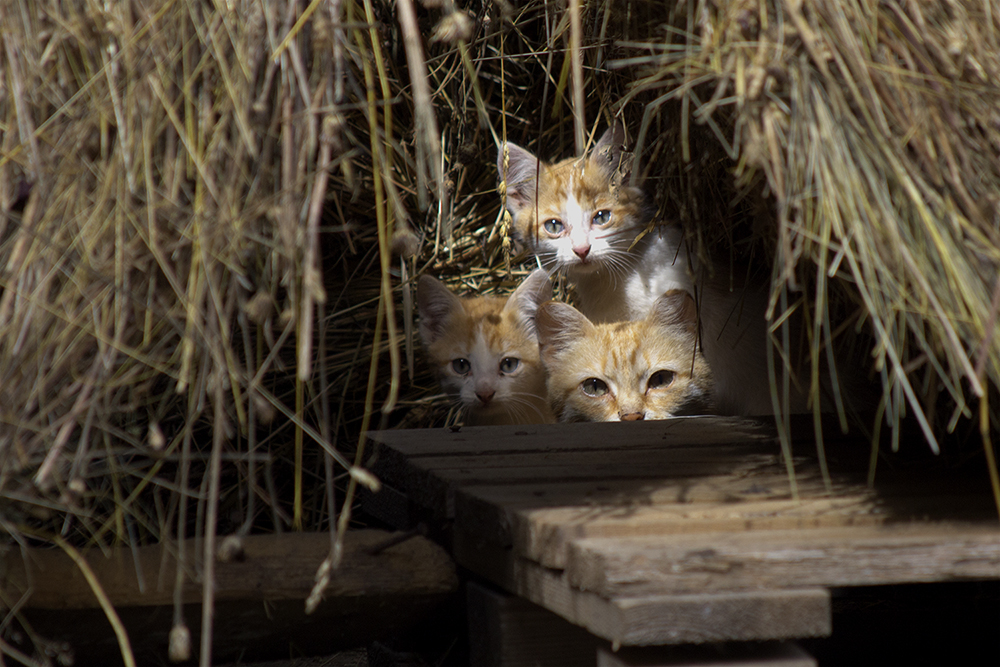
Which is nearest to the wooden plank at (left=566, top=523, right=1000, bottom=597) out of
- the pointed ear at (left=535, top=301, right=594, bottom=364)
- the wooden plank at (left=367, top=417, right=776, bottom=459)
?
the wooden plank at (left=367, top=417, right=776, bottom=459)

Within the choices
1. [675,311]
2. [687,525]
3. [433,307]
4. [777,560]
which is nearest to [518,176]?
[433,307]

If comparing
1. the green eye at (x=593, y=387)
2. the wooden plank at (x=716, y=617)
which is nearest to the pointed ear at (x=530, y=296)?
the green eye at (x=593, y=387)

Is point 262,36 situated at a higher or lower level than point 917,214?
higher

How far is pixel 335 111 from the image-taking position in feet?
3.79

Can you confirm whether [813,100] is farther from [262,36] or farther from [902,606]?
[902,606]

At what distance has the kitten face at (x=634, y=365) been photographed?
2494mm

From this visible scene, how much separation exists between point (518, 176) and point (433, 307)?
0.54 m

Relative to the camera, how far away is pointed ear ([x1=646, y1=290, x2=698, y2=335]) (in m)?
2.46

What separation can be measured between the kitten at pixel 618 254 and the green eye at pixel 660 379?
171 millimetres

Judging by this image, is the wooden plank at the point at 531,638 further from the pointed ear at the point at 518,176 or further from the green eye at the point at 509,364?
the pointed ear at the point at 518,176

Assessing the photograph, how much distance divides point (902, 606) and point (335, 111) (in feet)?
5.39

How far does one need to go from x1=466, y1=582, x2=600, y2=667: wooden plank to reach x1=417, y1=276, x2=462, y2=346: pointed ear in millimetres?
1513

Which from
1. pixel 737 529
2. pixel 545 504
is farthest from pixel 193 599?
pixel 737 529

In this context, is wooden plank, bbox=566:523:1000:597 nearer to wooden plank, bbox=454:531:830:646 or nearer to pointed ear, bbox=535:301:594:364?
wooden plank, bbox=454:531:830:646
